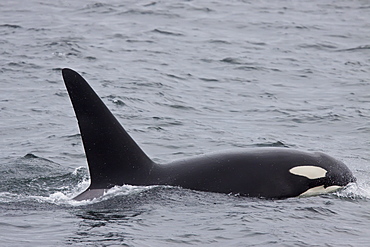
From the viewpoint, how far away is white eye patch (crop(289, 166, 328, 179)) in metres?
10.4

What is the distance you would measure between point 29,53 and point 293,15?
14512mm

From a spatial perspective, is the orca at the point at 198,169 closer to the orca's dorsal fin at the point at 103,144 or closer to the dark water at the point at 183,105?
the orca's dorsal fin at the point at 103,144

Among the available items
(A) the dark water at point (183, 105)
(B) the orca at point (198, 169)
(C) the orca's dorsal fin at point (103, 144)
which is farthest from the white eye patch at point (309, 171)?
(C) the orca's dorsal fin at point (103, 144)

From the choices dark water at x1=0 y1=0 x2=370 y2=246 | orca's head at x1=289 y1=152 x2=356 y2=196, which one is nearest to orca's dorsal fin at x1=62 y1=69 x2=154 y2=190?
dark water at x1=0 y1=0 x2=370 y2=246

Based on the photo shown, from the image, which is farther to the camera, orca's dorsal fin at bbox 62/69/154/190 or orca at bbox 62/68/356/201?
orca at bbox 62/68/356/201

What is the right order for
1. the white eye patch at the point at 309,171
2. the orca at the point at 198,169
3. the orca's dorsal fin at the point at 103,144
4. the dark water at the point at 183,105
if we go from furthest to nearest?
the white eye patch at the point at 309,171, the orca at the point at 198,169, the orca's dorsal fin at the point at 103,144, the dark water at the point at 183,105

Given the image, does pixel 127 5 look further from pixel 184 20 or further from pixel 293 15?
pixel 293 15

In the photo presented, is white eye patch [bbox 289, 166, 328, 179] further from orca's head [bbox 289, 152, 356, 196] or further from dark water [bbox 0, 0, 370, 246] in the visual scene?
dark water [bbox 0, 0, 370, 246]

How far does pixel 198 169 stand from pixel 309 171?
1.55 m

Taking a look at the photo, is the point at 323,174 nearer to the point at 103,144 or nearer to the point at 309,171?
the point at 309,171

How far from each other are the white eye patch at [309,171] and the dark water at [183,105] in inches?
14.3

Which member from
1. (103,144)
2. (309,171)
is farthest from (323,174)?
(103,144)

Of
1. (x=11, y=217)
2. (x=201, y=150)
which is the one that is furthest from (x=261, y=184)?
(x=201, y=150)

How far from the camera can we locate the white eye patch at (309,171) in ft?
34.1
